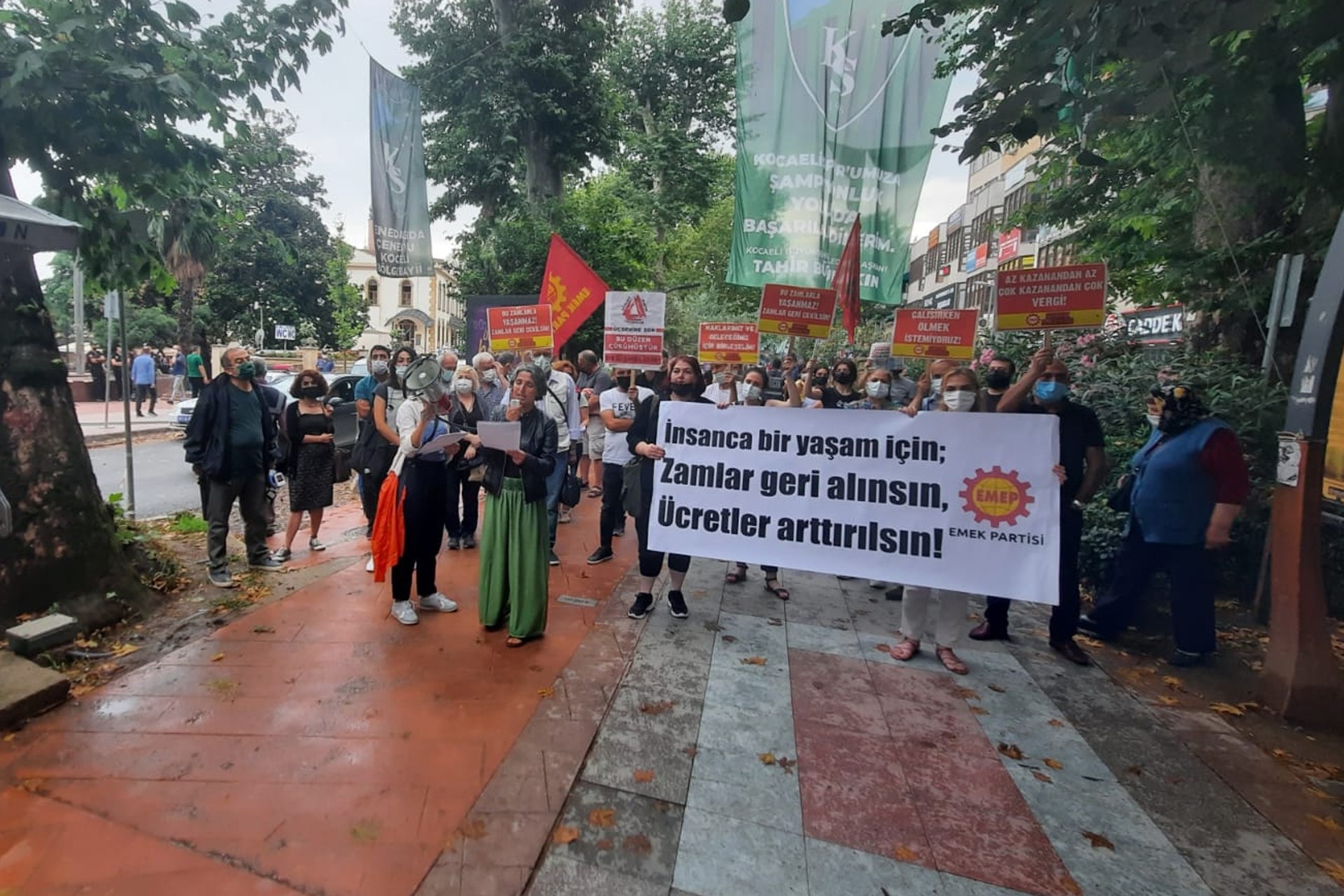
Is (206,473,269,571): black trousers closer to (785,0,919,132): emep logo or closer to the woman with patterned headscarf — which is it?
the woman with patterned headscarf

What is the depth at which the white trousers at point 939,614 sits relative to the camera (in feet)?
14.4

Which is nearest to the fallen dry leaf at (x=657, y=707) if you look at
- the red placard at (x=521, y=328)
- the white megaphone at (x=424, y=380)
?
the white megaphone at (x=424, y=380)

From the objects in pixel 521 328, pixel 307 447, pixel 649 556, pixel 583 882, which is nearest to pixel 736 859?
pixel 583 882

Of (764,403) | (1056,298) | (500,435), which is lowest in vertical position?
(500,435)

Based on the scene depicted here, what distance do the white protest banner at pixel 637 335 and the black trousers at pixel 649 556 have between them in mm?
3287

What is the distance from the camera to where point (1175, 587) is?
4527 mm

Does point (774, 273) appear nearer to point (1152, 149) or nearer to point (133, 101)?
point (1152, 149)

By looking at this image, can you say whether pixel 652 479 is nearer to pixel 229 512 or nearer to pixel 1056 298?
pixel 1056 298

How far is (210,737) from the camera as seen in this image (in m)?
3.16

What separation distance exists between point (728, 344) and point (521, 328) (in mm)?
2597

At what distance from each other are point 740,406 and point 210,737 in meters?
3.43

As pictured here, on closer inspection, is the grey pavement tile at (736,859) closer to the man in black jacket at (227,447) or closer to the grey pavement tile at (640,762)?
the grey pavement tile at (640,762)

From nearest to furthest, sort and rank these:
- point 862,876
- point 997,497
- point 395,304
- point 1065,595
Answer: point 862,876 < point 997,497 < point 1065,595 < point 395,304

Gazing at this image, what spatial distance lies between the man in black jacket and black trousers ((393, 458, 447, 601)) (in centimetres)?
161
